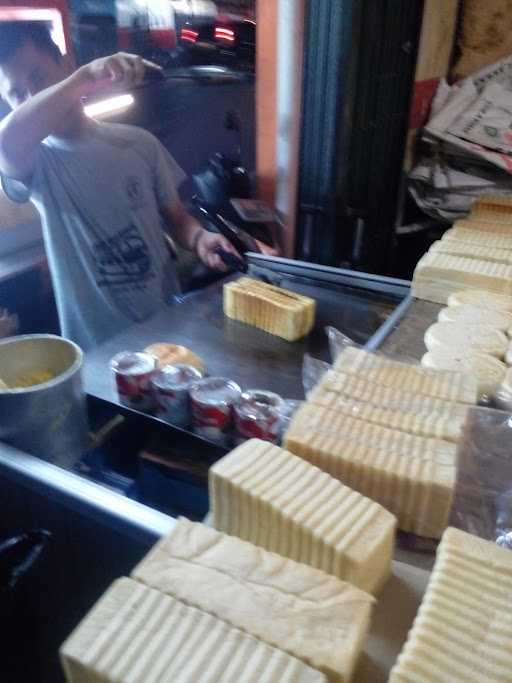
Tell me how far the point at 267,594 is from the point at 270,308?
3.39 ft

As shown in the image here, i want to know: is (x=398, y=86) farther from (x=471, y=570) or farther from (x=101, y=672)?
(x=101, y=672)

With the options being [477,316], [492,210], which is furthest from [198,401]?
[492,210]

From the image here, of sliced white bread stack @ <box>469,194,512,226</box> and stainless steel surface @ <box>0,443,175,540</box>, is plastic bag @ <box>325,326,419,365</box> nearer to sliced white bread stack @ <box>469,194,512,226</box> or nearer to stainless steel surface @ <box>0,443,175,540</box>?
stainless steel surface @ <box>0,443,175,540</box>

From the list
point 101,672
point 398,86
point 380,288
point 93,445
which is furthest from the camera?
point 398,86

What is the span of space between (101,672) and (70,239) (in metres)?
1.63

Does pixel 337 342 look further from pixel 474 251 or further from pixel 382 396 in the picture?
pixel 474 251

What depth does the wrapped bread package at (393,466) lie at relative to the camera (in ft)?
2.67

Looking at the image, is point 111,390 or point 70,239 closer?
point 111,390

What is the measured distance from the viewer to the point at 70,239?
197cm

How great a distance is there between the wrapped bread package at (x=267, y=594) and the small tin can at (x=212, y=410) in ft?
1.41

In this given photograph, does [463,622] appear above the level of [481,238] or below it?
above

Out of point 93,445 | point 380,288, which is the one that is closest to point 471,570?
point 93,445

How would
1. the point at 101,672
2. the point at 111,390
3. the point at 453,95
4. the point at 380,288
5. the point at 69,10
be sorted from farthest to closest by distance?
1. the point at 453,95
2. the point at 69,10
3. the point at 380,288
4. the point at 111,390
5. the point at 101,672

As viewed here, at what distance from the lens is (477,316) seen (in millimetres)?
1394
